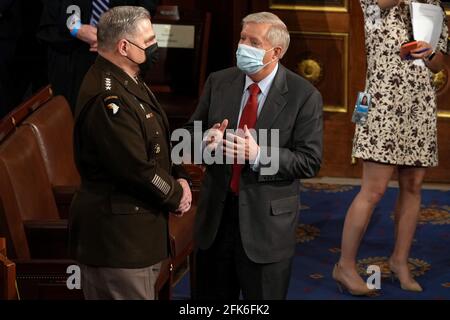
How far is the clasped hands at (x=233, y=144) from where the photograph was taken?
13.1 feet

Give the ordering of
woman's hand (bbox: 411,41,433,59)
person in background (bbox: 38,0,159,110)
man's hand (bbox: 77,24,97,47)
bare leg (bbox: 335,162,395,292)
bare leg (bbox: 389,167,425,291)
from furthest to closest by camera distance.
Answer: person in background (bbox: 38,0,159,110), man's hand (bbox: 77,24,97,47), bare leg (bbox: 389,167,425,291), bare leg (bbox: 335,162,395,292), woman's hand (bbox: 411,41,433,59)

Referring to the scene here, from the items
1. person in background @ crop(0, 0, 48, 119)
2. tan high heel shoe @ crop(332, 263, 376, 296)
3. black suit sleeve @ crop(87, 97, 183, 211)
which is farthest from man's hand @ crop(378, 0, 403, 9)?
person in background @ crop(0, 0, 48, 119)

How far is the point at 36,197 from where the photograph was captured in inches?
192

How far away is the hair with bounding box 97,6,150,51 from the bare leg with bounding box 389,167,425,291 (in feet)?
7.49

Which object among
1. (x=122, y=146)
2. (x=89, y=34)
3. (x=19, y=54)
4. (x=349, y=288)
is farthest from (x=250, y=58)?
(x=19, y=54)

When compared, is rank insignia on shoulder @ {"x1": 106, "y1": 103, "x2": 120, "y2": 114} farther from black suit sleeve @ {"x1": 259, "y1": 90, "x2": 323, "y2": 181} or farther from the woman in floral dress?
the woman in floral dress

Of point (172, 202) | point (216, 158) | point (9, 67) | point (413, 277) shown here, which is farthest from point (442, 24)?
point (9, 67)

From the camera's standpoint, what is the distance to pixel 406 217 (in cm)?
568

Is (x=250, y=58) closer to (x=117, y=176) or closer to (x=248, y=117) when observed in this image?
(x=248, y=117)

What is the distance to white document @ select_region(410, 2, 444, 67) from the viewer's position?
5.27 m

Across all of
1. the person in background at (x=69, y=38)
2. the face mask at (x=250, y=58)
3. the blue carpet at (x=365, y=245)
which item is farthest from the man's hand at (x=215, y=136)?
the person in background at (x=69, y=38)

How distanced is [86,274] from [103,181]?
37 cm

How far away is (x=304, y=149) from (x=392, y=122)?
1466 millimetres

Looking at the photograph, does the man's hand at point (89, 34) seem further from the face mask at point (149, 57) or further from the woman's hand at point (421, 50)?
the face mask at point (149, 57)
